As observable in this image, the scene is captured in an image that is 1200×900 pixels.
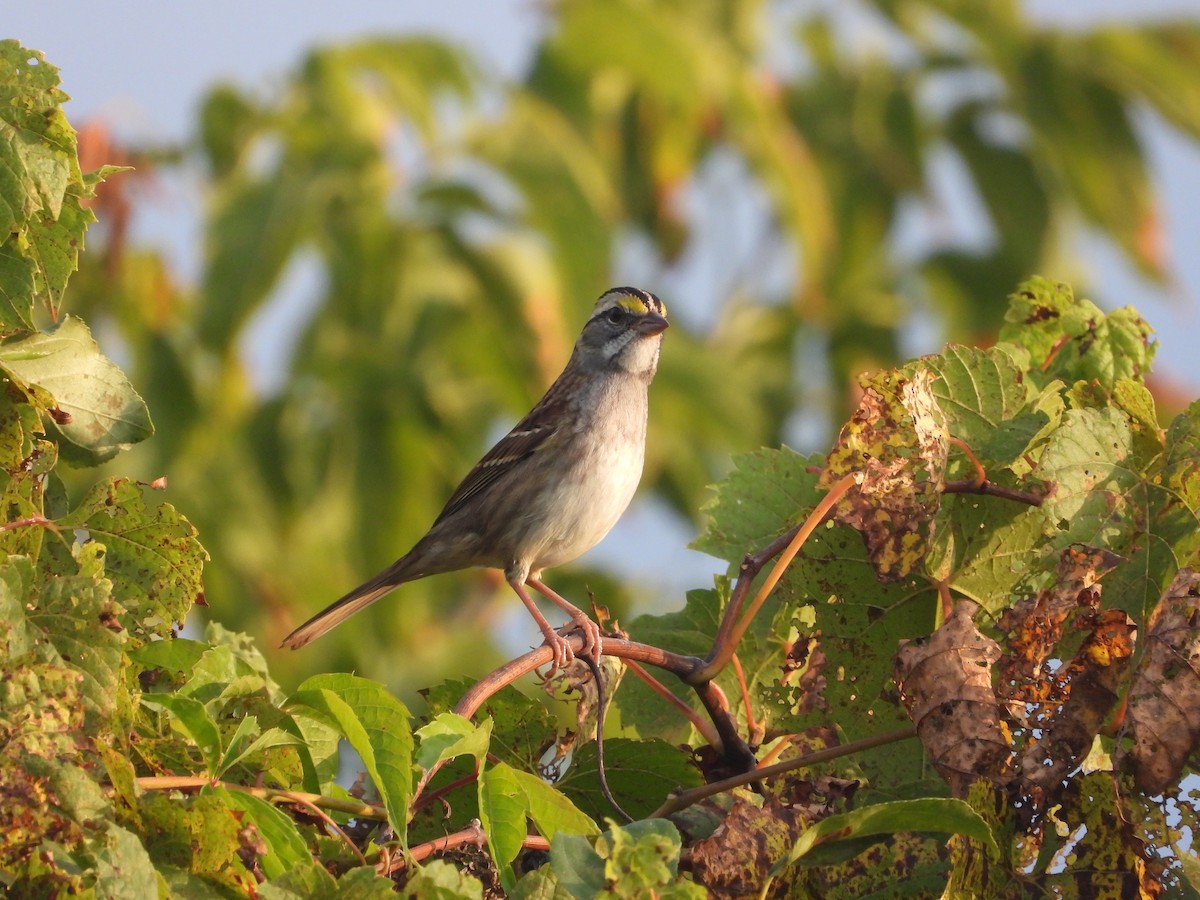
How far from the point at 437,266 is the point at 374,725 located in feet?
19.7

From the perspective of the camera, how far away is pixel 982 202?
35.3 ft

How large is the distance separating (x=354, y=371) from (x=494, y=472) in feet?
5.00

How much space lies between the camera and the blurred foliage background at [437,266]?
704 cm

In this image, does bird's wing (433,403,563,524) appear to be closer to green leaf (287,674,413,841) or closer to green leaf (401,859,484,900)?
green leaf (287,674,413,841)

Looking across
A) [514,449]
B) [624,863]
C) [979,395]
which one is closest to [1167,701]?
[979,395]

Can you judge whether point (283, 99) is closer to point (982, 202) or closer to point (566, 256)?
point (566, 256)

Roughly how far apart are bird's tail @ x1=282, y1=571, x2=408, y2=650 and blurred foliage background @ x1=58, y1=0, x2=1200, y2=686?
134 cm

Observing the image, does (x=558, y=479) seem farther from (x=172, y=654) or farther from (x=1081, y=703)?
(x=1081, y=703)

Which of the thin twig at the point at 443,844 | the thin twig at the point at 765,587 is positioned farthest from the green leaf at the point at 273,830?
the thin twig at the point at 765,587

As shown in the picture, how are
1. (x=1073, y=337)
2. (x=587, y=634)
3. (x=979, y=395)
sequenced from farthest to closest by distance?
(x=587, y=634)
(x=1073, y=337)
(x=979, y=395)

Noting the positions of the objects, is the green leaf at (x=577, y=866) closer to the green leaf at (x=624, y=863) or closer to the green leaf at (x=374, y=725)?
the green leaf at (x=624, y=863)

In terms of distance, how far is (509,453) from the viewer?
6020mm

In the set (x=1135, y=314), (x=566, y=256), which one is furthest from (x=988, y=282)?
(x=1135, y=314)

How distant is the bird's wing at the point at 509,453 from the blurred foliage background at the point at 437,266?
34.3 inches
